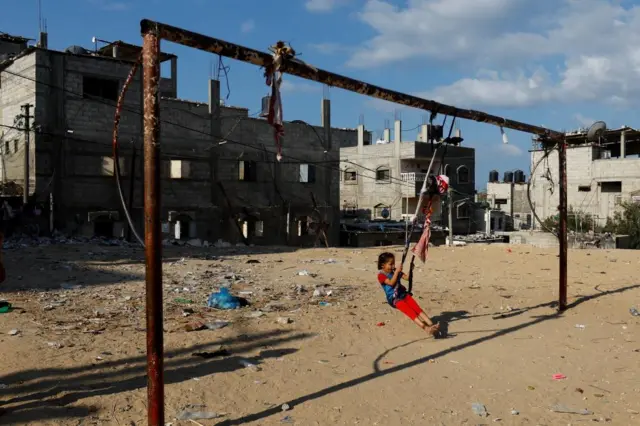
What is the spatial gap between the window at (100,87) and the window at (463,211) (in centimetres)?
3058

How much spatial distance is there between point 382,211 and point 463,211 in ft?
25.5

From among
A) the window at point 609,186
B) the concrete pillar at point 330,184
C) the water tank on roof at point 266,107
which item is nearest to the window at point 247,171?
the concrete pillar at point 330,184

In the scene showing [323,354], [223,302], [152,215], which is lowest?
[323,354]

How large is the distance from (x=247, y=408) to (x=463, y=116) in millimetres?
4870

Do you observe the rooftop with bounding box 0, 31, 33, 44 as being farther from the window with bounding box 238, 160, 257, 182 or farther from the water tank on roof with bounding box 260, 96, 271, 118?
the water tank on roof with bounding box 260, 96, 271, 118

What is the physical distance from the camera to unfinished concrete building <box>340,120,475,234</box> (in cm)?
4350

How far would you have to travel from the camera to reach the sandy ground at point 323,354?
4629 mm

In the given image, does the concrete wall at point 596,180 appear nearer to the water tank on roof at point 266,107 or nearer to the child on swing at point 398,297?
the child on swing at point 398,297

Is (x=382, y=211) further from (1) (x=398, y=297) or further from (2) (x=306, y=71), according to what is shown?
(2) (x=306, y=71)

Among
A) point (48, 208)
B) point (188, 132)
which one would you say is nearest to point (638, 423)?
point (48, 208)

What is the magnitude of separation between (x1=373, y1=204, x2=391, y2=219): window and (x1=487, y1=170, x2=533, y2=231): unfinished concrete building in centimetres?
1203

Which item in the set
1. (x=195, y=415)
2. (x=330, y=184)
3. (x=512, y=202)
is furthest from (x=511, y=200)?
(x=195, y=415)

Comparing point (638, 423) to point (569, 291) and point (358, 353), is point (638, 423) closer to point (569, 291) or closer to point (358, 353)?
point (358, 353)

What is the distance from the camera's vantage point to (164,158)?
27.4 m
